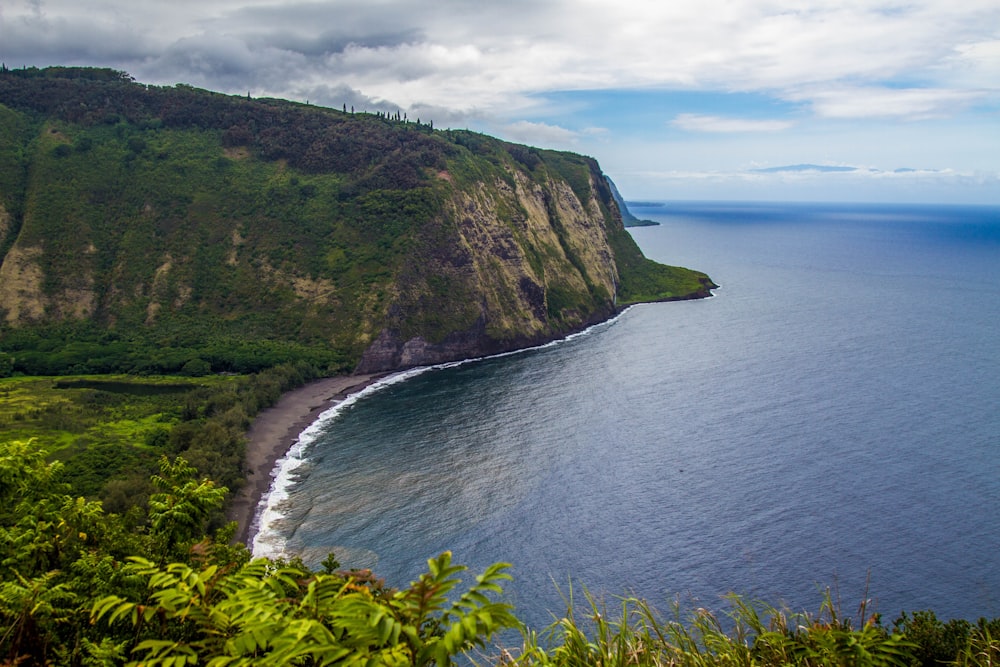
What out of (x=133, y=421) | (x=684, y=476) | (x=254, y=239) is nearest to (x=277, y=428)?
(x=133, y=421)

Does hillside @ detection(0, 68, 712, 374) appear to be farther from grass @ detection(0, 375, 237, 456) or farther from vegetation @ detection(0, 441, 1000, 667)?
vegetation @ detection(0, 441, 1000, 667)

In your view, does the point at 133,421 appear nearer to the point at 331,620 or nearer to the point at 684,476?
the point at 684,476

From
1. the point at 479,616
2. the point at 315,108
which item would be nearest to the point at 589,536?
the point at 479,616

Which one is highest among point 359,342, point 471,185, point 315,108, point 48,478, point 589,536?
point 315,108

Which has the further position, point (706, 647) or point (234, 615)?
point (706, 647)

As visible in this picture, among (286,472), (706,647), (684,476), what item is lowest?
(684,476)

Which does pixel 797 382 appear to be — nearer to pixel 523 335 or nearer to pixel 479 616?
pixel 523 335

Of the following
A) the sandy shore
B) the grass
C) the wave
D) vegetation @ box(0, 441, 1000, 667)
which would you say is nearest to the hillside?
the wave
